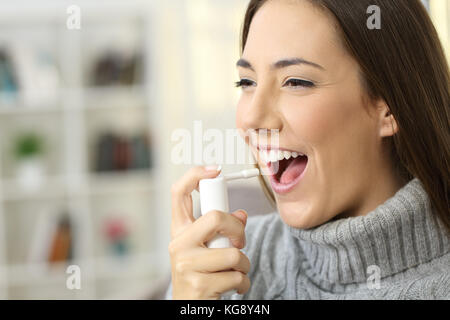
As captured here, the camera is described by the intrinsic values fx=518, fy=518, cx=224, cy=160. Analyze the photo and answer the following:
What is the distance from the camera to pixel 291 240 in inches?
49.3

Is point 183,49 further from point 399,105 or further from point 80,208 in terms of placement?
point 399,105

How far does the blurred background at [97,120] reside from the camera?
Result: 3172 mm

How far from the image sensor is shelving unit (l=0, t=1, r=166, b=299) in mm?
3225

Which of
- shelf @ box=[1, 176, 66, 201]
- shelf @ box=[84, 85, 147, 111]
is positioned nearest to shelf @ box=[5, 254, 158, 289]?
shelf @ box=[1, 176, 66, 201]

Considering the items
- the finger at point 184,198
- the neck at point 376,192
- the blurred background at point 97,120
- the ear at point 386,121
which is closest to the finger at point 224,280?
the finger at point 184,198

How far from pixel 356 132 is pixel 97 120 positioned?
8.59 ft

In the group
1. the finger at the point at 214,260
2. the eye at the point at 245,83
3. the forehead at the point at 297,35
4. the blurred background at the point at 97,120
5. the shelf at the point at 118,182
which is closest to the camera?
the finger at the point at 214,260

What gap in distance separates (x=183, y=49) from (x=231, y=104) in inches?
17.7

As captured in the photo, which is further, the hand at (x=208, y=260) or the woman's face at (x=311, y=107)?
the woman's face at (x=311, y=107)

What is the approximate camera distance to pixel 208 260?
2.91 ft

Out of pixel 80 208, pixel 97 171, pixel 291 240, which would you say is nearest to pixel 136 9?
pixel 97 171

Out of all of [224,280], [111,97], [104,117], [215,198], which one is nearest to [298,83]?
[215,198]

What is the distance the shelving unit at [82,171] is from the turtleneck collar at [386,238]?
232 centimetres

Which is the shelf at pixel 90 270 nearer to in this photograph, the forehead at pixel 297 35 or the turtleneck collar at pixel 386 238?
the turtleneck collar at pixel 386 238
